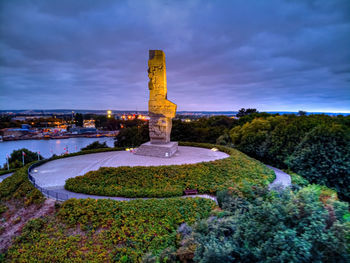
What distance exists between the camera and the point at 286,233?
372 cm

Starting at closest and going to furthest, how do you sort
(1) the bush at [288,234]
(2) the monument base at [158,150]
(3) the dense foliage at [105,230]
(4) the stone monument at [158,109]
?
(1) the bush at [288,234] → (3) the dense foliage at [105,230] → (2) the monument base at [158,150] → (4) the stone monument at [158,109]

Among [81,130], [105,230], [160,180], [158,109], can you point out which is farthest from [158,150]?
[81,130]

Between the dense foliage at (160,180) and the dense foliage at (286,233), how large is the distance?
17.4 feet

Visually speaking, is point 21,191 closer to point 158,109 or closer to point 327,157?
point 158,109

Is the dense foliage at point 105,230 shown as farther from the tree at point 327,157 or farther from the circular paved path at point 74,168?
the tree at point 327,157

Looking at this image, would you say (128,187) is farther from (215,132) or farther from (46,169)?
(215,132)

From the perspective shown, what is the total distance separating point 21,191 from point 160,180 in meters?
8.50

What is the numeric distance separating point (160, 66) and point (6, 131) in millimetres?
69556

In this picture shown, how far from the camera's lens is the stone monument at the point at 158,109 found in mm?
15594

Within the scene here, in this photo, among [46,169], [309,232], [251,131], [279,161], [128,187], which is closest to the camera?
[309,232]

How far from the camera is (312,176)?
14688mm

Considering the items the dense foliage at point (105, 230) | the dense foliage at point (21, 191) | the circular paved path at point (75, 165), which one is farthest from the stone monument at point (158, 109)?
the dense foliage at point (21, 191)

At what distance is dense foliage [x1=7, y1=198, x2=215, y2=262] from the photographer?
23.2 feet

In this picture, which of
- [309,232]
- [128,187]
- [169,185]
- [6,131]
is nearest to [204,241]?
[309,232]
